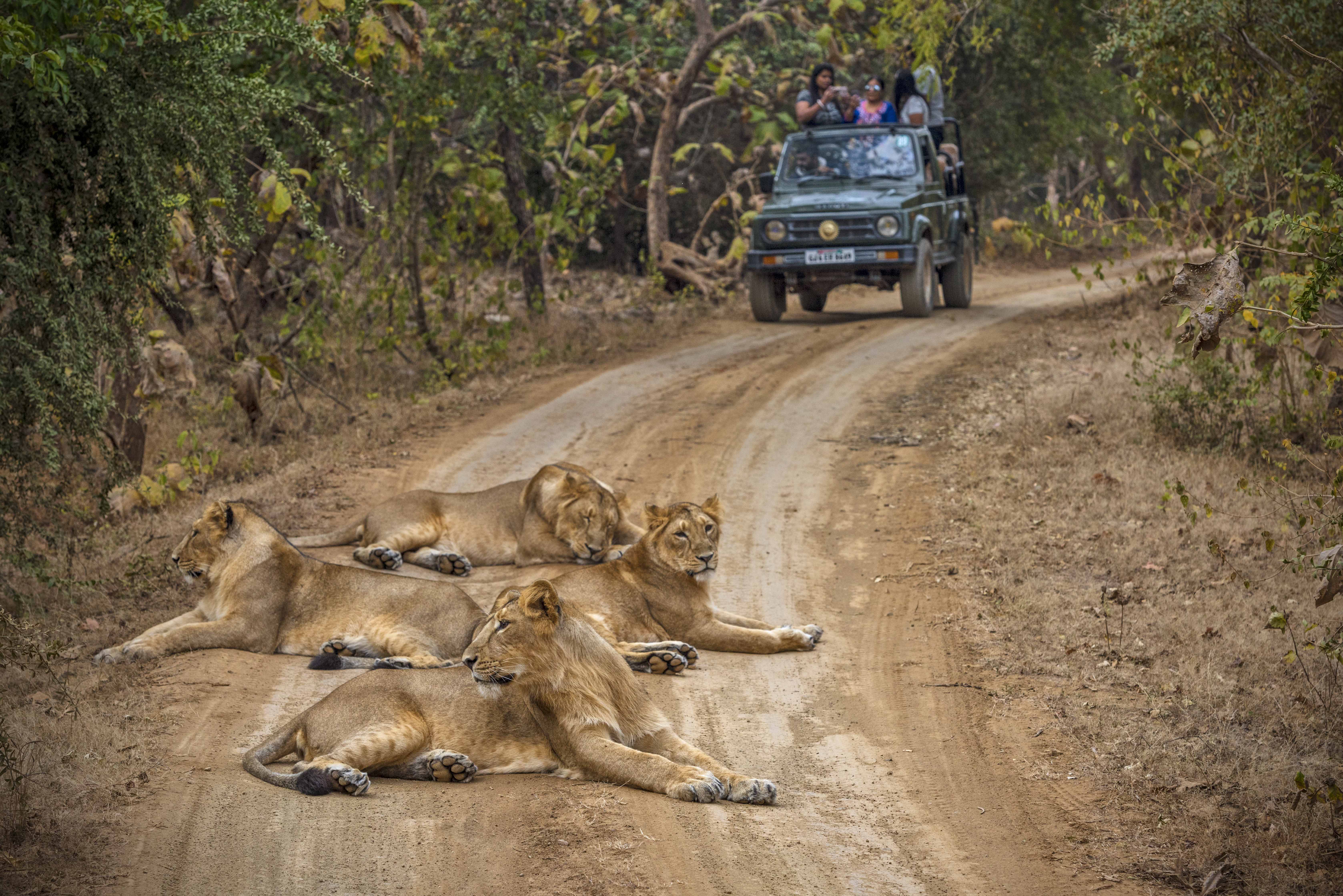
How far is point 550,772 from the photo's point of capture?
501 centimetres

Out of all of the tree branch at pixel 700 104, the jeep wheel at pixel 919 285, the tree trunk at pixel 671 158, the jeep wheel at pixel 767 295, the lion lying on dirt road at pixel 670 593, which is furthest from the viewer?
the tree branch at pixel 700 104

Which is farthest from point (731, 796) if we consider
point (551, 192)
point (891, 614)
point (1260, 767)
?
point (551, 192)

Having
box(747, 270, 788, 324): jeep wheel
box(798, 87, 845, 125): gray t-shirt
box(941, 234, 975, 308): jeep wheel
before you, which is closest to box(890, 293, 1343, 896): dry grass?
box(747, 270, 788, 324): jeep wheel

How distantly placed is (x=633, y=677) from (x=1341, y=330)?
4.72m

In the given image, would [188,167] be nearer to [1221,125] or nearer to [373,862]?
[373,862]

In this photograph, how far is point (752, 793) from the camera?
4789 millimetres

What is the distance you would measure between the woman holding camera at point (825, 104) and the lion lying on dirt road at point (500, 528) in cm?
1033

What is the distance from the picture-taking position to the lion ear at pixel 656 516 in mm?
6668

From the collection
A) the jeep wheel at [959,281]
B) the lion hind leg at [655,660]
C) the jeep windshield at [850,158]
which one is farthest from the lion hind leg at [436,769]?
the jeep wheel at [959,281]

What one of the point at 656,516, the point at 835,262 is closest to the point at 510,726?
the point at 656,516

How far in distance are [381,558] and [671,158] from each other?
44.4 ft

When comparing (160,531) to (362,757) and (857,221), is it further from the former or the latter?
(857,221)

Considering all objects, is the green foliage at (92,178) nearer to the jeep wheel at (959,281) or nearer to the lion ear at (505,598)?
the lion ear at (505,598)

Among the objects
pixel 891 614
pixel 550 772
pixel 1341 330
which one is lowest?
pixel 891 614
